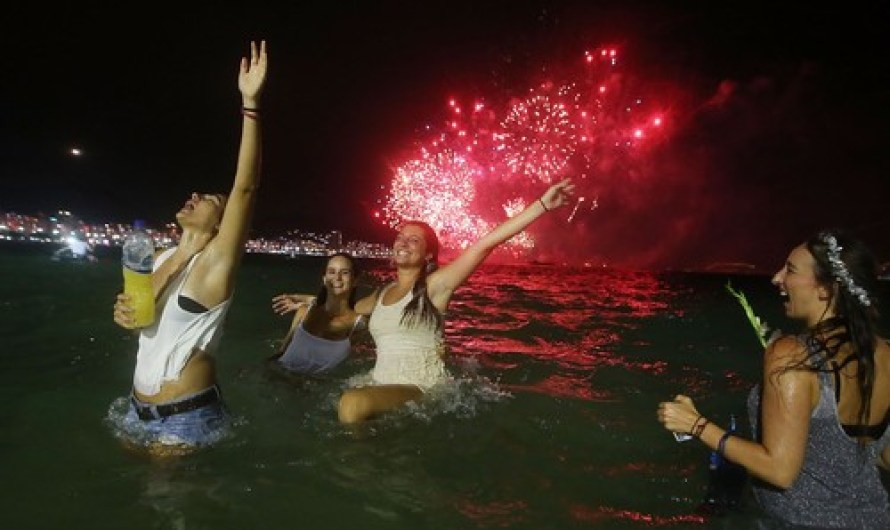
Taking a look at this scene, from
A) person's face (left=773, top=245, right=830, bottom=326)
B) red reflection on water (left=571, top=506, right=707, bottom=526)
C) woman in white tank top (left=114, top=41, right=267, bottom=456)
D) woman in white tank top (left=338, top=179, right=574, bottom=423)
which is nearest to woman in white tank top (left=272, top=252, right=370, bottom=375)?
woman in white tank top (left=338, top=179, right=574, bottom=423)

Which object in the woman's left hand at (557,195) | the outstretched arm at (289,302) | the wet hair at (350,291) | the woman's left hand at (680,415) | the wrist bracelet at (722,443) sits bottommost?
the wrist bracelet at (722,443)

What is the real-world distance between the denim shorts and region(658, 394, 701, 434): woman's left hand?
3278 millimetres

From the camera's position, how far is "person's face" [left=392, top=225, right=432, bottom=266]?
6.11 meters

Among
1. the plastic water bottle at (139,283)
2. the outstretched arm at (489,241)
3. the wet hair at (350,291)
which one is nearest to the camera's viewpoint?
the plastic water bottle at (139,283)

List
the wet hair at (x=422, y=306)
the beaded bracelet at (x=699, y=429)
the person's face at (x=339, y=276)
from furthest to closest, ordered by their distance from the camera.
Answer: the person's face at (x=339, y=276), the wet hair at (x=422, y=306), the beaded bracelet at (x=699, y=429)

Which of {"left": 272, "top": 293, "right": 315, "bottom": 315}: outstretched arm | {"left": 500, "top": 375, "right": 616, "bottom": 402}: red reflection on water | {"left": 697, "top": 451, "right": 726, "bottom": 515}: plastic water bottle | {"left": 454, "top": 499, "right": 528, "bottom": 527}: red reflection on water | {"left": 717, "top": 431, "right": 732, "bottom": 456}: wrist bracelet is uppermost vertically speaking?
{"left": 272, "top": 293, "right": 315, "bottom": 315}: outstretched arm

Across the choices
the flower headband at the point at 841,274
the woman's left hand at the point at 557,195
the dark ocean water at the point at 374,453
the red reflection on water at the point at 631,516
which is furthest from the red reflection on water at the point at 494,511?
the woman's left hand at the point at 557,195

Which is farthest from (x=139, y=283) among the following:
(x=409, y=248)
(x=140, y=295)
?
(x=409, y=248)

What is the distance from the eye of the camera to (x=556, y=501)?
4.71 m

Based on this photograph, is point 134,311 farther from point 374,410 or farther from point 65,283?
point 65,283

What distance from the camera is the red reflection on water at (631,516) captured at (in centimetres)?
437

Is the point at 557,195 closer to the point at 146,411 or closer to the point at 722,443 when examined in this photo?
the point at 722,443

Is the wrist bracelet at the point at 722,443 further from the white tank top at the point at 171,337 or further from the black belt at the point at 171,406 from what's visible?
the black belt at the point at 171,406

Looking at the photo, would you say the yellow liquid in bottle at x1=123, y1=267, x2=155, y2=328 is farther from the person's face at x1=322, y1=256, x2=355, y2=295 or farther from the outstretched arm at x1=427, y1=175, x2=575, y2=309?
the person's face at x1=322, y1=256, x2=355, y2=295
